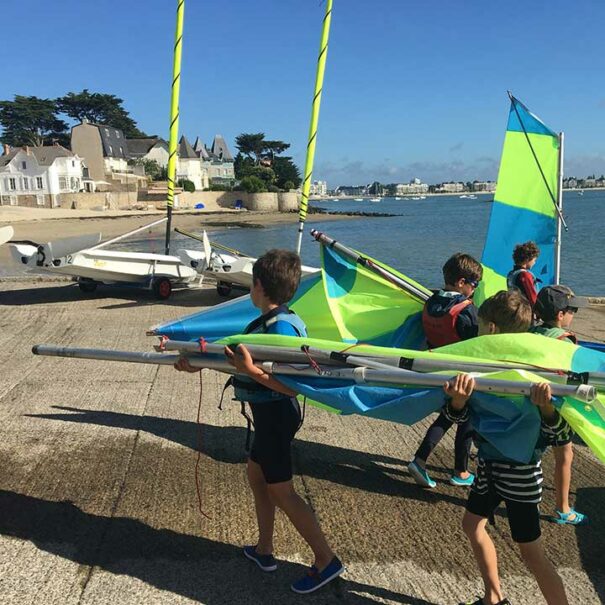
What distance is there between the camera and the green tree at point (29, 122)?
331 ft

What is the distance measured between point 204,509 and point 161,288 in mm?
9034

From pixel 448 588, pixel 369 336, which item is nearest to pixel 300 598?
pixel 448 588

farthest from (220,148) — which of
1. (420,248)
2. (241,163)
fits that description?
(420,248)

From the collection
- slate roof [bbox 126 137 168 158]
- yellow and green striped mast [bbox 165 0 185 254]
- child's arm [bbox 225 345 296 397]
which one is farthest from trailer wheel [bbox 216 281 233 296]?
slate roof [bbox 126 137 168 158]

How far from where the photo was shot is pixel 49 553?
341 cm

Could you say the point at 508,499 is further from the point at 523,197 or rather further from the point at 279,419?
the point at 523,197

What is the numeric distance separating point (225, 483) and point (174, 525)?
24.3 inches

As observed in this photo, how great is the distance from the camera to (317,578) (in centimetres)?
310

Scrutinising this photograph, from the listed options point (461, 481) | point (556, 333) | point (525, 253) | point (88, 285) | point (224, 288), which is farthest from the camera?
point (224, 288)

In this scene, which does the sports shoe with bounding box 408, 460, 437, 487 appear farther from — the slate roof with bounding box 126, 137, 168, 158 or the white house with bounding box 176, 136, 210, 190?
the slate roof with bounding box 126, 137, 168, 158

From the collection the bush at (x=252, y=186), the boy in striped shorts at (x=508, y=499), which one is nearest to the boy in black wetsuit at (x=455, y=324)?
the boy in striped shorts at (x=508, y=499)

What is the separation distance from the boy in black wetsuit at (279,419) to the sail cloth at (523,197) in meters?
4.79

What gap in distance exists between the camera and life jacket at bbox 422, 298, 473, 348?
4242 millimetres

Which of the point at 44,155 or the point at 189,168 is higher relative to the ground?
the point at 44,155
